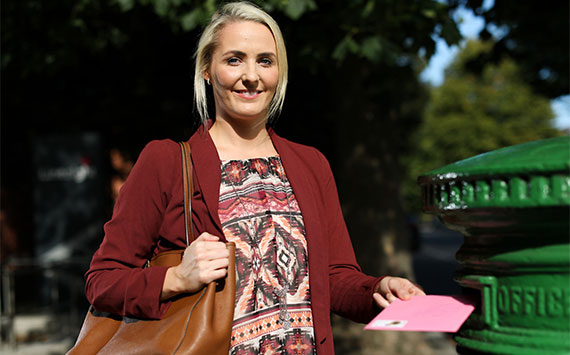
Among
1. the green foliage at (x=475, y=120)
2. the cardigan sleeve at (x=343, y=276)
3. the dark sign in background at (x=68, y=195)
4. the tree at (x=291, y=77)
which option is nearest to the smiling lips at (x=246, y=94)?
the cardigan sleeve at (x=343, y=276)

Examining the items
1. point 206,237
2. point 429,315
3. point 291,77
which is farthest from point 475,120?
point 429,315

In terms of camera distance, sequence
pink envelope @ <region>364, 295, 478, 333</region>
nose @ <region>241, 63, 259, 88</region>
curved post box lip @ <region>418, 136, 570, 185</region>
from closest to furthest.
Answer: curved post box lip @ <region>418, 136, 570, 185</region>, pink envelope @ <region>364, 295, 478, 333</region>, nose @ <region>241, 63, 259, 88</region>

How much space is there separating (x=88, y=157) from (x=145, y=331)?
795 centimetres

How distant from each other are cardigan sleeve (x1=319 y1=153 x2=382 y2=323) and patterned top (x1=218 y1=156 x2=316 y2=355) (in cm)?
12

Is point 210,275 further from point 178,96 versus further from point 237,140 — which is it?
point 178,96

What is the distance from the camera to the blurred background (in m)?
4.90

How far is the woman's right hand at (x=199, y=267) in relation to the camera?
5.33 ft

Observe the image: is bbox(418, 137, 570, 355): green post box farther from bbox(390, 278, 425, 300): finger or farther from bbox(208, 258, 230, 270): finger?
bbox(208, 258, 230, 270): finger

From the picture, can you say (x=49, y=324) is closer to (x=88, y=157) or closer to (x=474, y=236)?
(x=88, y=157)

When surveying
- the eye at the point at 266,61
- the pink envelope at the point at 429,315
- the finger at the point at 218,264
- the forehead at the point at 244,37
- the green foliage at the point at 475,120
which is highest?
the green foliage at the point at 475,120

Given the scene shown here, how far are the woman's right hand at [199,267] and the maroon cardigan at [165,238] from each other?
40 millimetres

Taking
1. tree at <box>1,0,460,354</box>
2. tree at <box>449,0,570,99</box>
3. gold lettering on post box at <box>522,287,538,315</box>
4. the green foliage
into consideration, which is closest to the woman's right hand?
gold lettering on post box at <box>522,287,538,315</box>

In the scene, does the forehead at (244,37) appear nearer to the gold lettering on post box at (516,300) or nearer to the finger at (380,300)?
the finger at (380,300)

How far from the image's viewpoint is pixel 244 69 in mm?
1958
